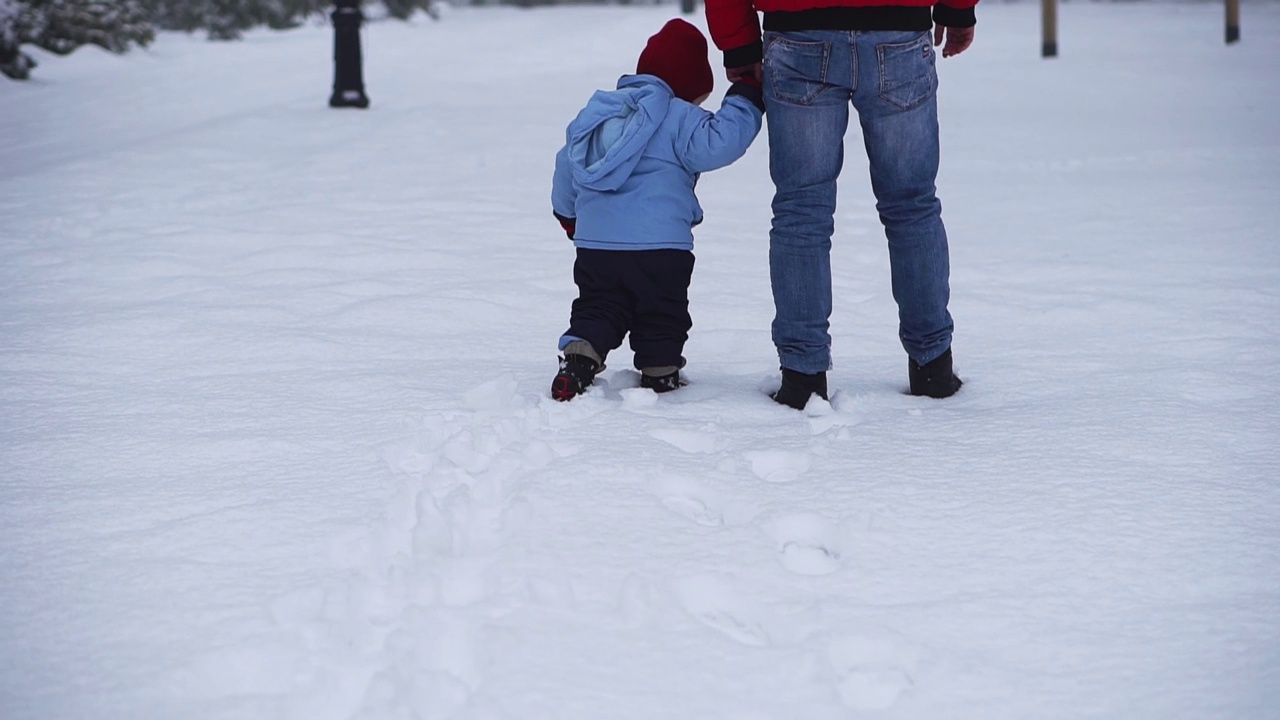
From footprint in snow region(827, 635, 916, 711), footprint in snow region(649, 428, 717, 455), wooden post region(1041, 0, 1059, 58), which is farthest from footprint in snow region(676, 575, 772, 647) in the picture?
wooden post region(1041, 0, 1059, 58)

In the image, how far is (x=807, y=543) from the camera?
Answer: 1.91 meters

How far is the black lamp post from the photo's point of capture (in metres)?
7.63

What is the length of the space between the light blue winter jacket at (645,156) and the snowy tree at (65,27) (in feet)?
28.2

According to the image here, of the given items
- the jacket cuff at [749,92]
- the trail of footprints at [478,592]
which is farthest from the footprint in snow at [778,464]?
the jacket cuff at [749,92]

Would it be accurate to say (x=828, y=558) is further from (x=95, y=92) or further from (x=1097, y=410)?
(x=95, y=92)

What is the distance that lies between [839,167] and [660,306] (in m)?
0.53

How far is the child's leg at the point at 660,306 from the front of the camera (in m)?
2.72

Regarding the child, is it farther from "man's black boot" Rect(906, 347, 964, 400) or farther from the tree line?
the tree line

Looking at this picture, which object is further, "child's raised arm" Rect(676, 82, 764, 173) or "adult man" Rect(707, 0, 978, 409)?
"child's raised arm" Rect(676, 82, 764, 173)

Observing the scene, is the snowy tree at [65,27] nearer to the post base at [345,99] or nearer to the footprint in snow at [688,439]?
the post base at [345,99]

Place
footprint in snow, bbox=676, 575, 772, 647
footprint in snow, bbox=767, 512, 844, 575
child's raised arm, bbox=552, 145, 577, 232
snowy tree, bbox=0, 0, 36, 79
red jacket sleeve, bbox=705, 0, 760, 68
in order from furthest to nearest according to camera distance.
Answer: snowy tree, bbox=0, 0, 36, 79, child's raised arm, bbox=552, 145, 577, 232, red jacket sleeve, bbox=705, 0, 760, 68, footprint in snow, bbox=767, 512, 844, 575, footprint in snow, bbox=676, 575, 772, 647

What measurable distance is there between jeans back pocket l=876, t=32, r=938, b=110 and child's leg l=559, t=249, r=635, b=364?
0.70m

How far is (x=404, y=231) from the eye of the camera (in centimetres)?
458

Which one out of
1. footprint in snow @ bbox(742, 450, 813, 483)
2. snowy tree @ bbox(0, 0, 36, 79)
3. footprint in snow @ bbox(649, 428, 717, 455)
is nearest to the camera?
footprint in snow @ bbox(742, 450, 813, 483)
